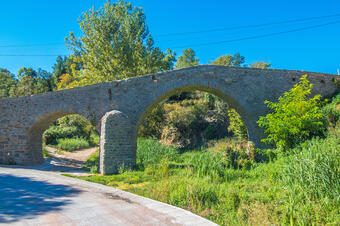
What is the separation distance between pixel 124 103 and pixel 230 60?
2658 cm

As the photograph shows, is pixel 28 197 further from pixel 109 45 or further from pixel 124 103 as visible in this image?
pixel 109 45

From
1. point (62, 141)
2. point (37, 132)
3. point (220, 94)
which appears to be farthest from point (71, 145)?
point (220, 94)

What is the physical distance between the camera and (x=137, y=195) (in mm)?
5570

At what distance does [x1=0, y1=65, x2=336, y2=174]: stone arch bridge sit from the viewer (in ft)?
29.7

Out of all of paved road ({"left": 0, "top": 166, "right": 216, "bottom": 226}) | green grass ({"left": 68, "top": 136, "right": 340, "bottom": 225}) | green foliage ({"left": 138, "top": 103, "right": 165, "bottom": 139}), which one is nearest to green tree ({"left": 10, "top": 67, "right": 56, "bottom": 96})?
green foliage ({"left": 138, "top": 103, "right": 165, "bottom": 139})

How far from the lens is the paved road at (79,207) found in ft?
12.7

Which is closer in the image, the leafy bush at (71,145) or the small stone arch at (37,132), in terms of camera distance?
the small stone arch at (37,132)

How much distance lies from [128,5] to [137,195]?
53.8 ft

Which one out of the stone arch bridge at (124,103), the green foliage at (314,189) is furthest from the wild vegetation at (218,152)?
the stone arch bridge at (124,103)

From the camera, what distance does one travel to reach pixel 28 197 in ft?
17.1

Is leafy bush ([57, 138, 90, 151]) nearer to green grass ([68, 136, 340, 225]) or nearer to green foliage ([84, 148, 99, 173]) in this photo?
green foliage ([84, 148, 99, 173])

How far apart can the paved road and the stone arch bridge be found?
286 centimetres

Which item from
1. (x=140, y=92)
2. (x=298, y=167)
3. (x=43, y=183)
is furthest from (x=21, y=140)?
(x=298, y=167)

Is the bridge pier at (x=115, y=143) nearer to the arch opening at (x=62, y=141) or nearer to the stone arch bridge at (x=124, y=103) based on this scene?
the stone arch bridge at (x=124, y=103)
